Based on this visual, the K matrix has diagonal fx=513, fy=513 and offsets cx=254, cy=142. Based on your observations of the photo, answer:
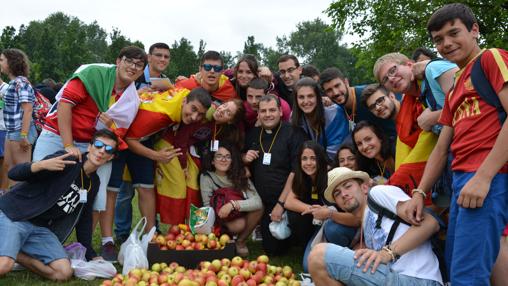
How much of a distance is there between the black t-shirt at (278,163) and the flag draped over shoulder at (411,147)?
1783 millimetres

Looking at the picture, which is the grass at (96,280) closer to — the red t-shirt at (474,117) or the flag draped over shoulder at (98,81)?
the flag draped over shoulder at (98,81)

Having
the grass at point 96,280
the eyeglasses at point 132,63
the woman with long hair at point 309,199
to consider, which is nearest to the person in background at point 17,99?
the grass at point 96,280

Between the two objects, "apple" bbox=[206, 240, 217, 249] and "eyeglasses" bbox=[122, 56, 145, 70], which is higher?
"eyeglasses" bbox=[122, 56, 145, 70]

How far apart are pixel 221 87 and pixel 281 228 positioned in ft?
6.76

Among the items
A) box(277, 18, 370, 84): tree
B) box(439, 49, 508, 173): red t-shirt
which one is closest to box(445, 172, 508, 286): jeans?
box(439, 49, 508, 173): red t-shirt

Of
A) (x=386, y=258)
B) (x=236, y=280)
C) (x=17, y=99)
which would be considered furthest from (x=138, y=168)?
(x=386, y=258)

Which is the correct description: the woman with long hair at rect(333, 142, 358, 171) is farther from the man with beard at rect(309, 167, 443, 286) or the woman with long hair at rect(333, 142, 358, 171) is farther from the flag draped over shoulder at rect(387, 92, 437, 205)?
the man with beard at rect(309, 167, 443, 286)

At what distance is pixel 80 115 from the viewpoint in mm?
5902

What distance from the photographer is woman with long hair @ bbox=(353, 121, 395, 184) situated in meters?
5.62

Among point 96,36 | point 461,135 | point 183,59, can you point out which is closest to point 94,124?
point 461,135

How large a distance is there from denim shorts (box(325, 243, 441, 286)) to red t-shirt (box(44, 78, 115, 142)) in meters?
3.35

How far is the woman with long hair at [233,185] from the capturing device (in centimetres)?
658

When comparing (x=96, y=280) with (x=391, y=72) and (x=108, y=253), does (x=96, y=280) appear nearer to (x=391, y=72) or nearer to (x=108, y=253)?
(x=108, y=253)

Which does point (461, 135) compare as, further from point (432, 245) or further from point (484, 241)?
point (432, 245)
